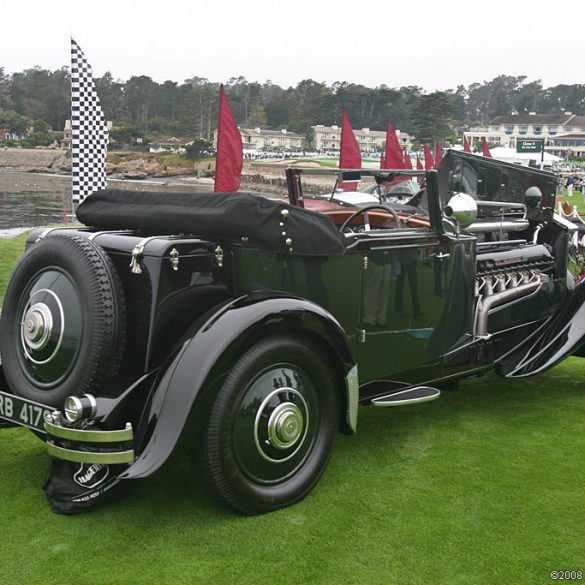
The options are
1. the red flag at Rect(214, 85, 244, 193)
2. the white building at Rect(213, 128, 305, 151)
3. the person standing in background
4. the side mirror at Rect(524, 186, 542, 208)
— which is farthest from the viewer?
the white building at Rect(213, 128, 305, 151)

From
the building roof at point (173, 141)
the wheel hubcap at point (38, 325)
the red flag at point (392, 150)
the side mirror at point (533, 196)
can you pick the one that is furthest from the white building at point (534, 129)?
the wheel hubcap at point (38, 325)

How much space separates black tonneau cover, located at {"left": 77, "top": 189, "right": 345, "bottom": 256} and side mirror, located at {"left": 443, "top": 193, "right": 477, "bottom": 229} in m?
0.96

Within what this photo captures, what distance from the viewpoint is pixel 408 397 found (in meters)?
3.60

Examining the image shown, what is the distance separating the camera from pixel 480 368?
Answer: 14.0 ft

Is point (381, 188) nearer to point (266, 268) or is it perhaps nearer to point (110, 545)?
point (266, 268)

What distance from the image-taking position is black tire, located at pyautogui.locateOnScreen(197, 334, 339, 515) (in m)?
2.71

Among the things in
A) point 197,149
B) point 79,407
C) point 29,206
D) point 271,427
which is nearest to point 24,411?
point 79,407

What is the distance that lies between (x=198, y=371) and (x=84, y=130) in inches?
314

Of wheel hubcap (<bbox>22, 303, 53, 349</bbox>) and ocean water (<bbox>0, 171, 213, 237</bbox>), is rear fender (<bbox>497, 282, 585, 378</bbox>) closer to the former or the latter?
wheel hubcap (<bbox>22, 303, 53, 349</bbox>)

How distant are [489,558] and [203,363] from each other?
52.5 inches

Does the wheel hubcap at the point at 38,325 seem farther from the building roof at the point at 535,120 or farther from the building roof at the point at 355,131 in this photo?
the building roof at the point at 535,120

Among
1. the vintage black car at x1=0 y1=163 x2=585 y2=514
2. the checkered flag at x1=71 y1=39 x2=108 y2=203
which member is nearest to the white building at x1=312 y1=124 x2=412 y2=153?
the checkered flag at x1=71 y1=39 x2=108 y2=203

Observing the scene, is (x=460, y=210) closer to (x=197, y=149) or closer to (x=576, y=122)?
(x=197, y=149)

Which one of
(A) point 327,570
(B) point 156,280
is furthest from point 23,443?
(A) point 327,570
